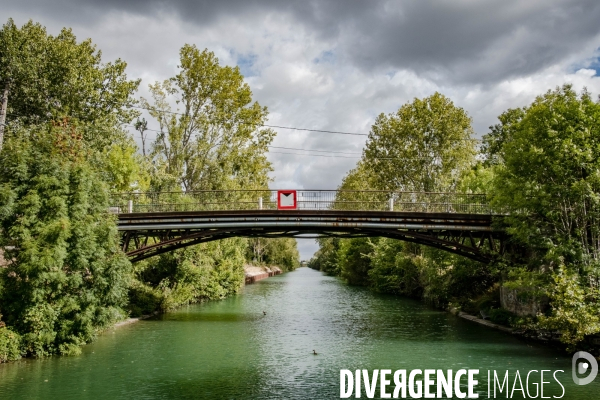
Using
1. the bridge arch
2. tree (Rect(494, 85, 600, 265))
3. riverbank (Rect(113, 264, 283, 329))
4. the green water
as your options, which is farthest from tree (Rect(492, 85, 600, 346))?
riverbank (Rect(113, 264, 283, 329))

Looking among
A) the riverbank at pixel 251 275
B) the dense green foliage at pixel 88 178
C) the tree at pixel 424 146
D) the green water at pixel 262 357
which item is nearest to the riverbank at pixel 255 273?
the riverbank at pixel 251 275

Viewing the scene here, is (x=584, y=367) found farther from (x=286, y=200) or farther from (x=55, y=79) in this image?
(x=55, y=79)

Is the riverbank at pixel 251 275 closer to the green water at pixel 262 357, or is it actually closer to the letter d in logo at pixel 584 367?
the green water at pixel 262 357

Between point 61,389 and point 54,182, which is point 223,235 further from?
point 61,389

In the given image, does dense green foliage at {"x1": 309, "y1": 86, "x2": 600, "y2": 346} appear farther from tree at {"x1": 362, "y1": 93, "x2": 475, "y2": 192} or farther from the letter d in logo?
tree at {"x1": 362, "y1": 93, "x2": 475, "y2": 192}

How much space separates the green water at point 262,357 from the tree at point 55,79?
61.4 feet

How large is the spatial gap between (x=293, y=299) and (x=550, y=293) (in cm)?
2875

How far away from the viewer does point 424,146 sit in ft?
169

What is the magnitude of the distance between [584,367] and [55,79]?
3933 centimetres

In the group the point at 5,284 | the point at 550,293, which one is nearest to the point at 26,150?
the point at 5,284

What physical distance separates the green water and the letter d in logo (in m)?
0.26

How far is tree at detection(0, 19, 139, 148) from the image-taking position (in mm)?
40656

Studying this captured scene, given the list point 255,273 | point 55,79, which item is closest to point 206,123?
point 55,79

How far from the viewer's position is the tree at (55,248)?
20625 millimetres
